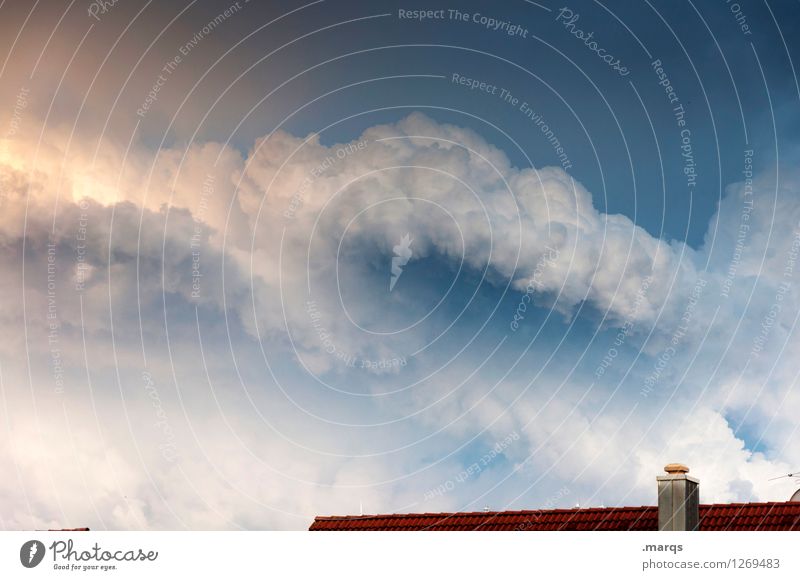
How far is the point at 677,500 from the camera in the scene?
3281 cm

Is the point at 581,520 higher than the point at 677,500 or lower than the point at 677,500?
lower

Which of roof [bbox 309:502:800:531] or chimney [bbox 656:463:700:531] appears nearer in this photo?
chimney [bbox 656:463:700:531]

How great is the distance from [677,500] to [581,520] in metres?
3.77

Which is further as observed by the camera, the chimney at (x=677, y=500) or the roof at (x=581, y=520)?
the roof at (x=581, y=520)

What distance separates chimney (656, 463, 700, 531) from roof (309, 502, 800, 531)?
109 cm

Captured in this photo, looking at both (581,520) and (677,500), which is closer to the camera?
(677,500)

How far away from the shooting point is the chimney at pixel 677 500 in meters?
32.8

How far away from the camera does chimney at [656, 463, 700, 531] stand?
3275 cm

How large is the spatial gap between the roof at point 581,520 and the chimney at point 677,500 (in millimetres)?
1086
